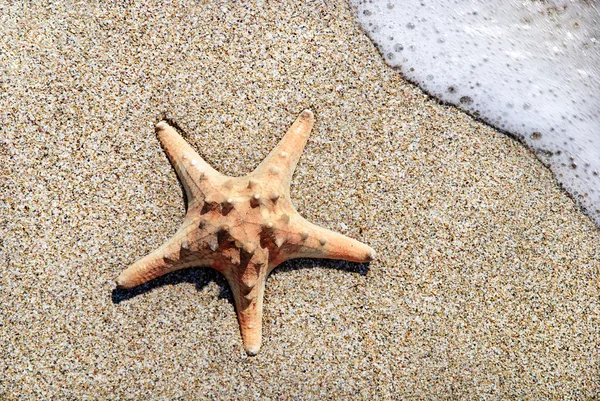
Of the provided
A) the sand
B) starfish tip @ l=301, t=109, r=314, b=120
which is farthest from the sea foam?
starfish tip @ l=301, t=109, r=314, b=120

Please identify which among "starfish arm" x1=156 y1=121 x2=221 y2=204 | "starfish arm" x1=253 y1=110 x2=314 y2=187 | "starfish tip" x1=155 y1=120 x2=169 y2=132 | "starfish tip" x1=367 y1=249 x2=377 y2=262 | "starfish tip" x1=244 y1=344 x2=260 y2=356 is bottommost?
"starfish tip" x1=244 y1=344 x2=260 y2=356

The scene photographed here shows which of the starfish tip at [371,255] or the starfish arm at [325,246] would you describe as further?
the starfish tip at [371,255]

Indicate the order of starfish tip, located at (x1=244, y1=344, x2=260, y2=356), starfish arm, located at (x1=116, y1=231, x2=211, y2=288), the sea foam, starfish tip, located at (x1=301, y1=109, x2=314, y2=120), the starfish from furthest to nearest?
1. the sea foam
2. starfish tip, located at (x1=301, y1=109, x2=314, y2=120)
3. starfish tip, located at (x1=244, y1=344, x2=260, y2=356)
4. starfish arm, located at (x1=116, y1=231, x2=211, y2=288)
5. the starfish

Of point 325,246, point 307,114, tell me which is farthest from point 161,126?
point 325,246

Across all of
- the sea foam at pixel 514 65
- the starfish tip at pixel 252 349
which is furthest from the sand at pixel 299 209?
the sea foam at pixel 514 65

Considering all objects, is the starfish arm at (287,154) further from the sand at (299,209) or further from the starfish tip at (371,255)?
the starfish tip at (371,255)

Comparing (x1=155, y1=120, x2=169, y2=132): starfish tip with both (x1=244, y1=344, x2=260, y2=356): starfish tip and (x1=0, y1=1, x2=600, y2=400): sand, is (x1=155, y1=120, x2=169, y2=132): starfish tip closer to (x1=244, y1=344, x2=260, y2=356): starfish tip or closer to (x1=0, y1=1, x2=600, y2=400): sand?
(x1=0, y1=1, x2=600, y2=400): sand

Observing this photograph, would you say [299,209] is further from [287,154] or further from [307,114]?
[307,114]
